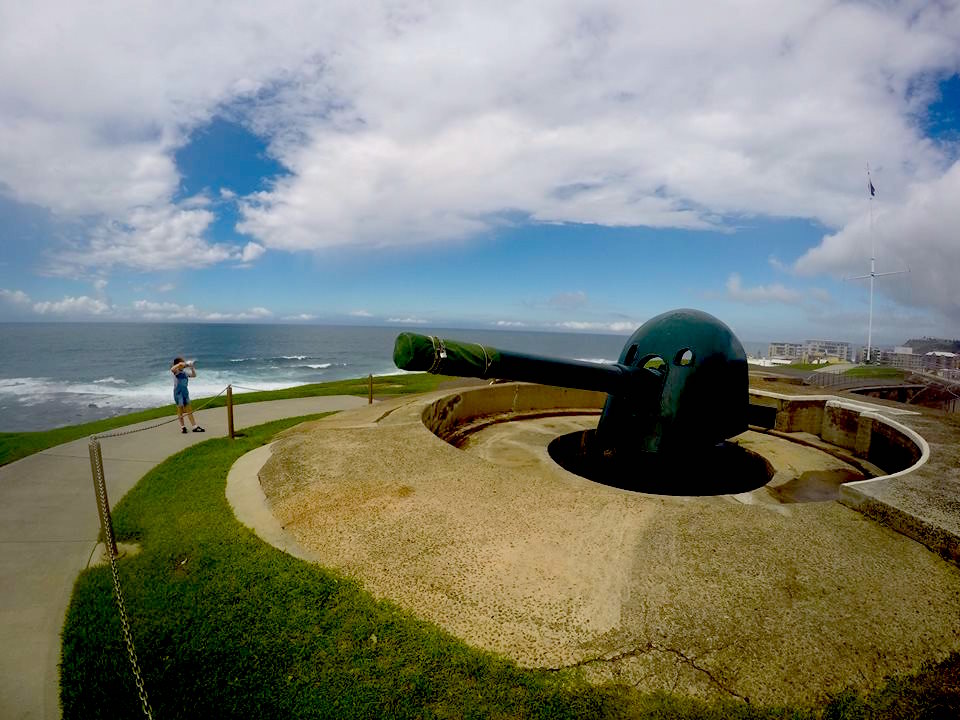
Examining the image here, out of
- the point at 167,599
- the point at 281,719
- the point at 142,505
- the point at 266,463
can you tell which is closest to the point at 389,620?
the point at 281,719

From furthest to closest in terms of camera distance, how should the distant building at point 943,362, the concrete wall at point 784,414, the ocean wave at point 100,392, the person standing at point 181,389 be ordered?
the distant building at point 943,362
the ocean wave at point 100,392
the person standing at point 181,389
the concrete wall at point 784,414

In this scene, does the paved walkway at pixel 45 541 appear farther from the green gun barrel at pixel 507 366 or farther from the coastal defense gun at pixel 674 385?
the coastal defense gun at pixel 674 385

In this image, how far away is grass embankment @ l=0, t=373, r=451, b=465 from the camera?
385 inches

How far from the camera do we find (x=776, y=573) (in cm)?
382

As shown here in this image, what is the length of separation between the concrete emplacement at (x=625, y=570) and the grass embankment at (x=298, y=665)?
136mm

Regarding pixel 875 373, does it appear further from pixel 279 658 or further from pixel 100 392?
pixel 100 392

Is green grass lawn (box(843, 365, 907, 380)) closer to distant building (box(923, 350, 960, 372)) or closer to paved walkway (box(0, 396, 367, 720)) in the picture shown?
distant building (box(923, 350, 960, 372))

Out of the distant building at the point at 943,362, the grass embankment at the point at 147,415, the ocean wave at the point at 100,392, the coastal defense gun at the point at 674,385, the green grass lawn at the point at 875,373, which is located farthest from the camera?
the distant building at the point at 943,362

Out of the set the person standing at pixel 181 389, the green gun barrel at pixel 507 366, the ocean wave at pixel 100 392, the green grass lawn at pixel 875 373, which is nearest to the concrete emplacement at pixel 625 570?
the green gun barrel at pixel 507 366

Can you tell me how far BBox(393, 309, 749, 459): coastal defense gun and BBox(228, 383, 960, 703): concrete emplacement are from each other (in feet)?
4.06

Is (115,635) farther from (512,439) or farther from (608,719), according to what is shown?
(512,439)

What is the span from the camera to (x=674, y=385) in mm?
7012

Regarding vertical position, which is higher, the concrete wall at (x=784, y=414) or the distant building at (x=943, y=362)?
the concrete wall at (x=784, y=414)

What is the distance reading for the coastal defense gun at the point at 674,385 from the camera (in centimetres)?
686
